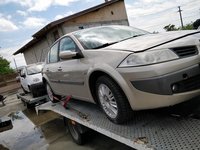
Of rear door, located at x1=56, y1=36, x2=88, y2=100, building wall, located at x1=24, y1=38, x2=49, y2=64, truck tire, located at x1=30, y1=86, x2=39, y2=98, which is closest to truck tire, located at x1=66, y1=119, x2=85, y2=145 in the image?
rear door, located at x1=56, y1=36, x2=88, y2=100

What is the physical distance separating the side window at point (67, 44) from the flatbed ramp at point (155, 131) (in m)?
1.31

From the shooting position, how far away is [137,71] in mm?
2791

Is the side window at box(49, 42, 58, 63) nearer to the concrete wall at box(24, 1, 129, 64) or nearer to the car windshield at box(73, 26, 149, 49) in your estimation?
the car windshield at box(73, 26, 149, 49)

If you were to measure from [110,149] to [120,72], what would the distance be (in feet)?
7.09

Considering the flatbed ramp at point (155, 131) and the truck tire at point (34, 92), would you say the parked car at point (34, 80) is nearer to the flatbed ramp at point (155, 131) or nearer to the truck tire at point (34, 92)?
the truck tire at point (34, 92)

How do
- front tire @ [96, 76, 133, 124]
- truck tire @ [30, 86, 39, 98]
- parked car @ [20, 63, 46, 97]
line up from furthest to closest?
1. parked car @ [20, 63, 46, 97]
2. truck tire @ [30, 86, 39, 98]
3. front tire @ [96, 76, 133, 124]

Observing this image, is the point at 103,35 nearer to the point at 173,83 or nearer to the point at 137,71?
the point at 137,71

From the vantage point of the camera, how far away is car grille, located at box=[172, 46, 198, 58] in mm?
2807

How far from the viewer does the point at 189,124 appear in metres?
2.84

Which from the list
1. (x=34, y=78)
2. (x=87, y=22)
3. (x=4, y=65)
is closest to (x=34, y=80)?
(x=34, y=78)

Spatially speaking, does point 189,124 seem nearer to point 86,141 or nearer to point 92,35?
point 92,35

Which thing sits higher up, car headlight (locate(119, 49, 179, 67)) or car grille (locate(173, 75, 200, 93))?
car headlight (locate(119, 49, 179, 67))

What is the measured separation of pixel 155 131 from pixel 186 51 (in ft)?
3.26

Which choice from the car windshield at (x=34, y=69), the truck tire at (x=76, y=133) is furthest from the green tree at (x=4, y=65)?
the truck tire at (x=76, y=133)
